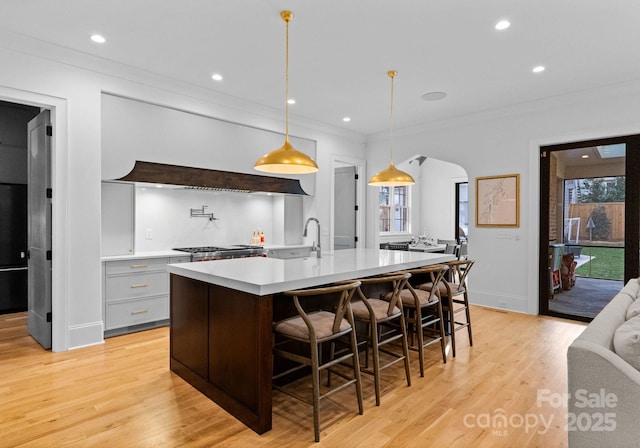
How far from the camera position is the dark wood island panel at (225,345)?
2193 mm

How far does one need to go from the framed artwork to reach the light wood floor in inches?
83.6

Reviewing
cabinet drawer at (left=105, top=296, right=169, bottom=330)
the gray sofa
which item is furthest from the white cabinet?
the gray sofa

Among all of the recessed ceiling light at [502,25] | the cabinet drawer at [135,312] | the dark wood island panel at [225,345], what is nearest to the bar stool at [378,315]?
the dark wood island panel at [225,345]

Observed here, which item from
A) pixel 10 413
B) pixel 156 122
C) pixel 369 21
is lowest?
pixel 10 413

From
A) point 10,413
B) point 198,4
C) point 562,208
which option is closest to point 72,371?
point 10,413

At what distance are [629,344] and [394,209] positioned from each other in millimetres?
7224

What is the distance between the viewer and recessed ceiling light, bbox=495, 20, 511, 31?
3.04 m

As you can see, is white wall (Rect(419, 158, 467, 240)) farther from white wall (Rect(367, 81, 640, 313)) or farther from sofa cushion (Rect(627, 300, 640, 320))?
sofa cushion (Rect(627, 300, 640, 320))

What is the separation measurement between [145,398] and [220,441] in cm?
83

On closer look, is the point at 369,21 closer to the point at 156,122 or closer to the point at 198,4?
the point at 198,4

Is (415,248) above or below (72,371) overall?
above

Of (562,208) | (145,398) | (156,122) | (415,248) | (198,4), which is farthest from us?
(415,248)

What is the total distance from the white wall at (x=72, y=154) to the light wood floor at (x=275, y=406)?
1.27 feet

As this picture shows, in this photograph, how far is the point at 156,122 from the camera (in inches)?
169
